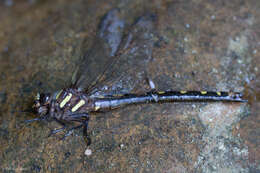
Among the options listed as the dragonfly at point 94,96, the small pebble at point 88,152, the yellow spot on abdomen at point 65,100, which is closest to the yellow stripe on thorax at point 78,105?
the dragonfly at point 94,96

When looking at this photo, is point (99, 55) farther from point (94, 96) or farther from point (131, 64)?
point (94, 96)

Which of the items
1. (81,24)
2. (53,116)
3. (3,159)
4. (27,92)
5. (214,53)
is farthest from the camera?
(81,24)

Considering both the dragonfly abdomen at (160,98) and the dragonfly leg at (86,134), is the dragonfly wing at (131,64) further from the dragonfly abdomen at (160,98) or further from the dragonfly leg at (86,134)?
the dragonfly leg at (86,134)

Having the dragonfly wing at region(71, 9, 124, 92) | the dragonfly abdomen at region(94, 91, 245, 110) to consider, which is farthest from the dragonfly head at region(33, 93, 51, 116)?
the dragonfly abdomen at region(94, 91, 245, 110)

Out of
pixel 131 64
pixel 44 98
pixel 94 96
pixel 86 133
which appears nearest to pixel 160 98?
pixel 131 64

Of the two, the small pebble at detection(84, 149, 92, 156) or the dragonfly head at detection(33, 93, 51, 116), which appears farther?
the dragonfly head at detection(33, 93, 51, 116)

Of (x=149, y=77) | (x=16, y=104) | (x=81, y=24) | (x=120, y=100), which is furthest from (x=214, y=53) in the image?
(x=16, y=104)

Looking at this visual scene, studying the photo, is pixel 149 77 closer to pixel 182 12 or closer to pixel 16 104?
pixel 182 12

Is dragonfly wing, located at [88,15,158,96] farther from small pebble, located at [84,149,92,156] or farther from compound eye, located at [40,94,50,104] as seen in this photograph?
small pebble, located at [84,149,92,156]
